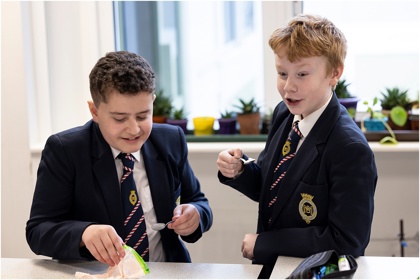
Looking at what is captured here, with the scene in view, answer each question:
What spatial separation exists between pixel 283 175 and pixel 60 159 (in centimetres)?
63

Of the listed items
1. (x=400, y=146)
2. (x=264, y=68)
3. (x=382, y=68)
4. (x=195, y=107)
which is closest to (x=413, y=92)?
(x=382, y=68)

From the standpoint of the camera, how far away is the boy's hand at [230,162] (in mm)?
2113

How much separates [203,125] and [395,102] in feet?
2.97

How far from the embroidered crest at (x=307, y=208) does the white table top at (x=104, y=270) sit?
0.18m

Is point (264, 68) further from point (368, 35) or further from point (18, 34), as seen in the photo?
point (18, 34)

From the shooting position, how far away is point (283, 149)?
6.87 ft

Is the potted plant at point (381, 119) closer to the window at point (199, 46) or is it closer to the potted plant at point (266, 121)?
the potted plant at point (266, 121)

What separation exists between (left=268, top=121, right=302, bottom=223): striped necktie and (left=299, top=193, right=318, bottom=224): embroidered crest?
107mm

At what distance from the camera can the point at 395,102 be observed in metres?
3.38

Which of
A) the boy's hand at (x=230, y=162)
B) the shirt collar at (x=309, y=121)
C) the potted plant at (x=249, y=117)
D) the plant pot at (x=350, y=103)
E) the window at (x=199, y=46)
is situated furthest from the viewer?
the window at (x=199, y=46)

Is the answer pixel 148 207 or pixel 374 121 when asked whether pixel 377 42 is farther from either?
pixel 148 207

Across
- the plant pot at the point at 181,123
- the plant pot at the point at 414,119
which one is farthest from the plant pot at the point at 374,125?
the plant pot at the point at 181,123

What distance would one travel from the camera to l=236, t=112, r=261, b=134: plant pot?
11.3ft

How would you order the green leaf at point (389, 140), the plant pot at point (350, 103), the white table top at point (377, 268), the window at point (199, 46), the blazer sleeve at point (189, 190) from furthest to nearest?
the window at point (199, 46)
the plant pot at point (350, 103)
the green leaf at point (389, 140)
the blazer sleeve at point (189, 190)
the white table top at point (377, 268)
